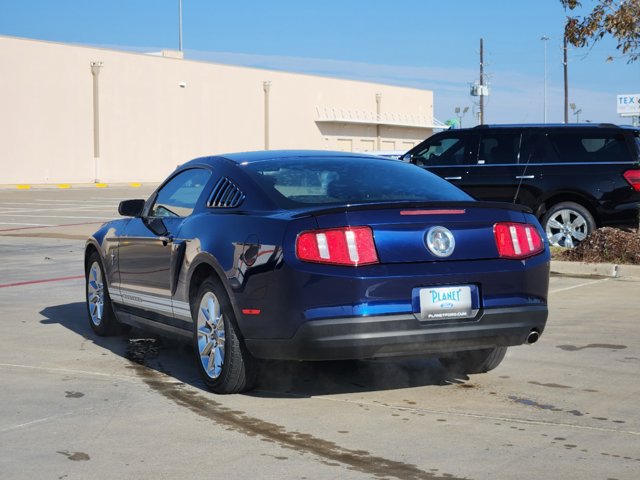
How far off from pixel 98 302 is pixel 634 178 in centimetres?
821

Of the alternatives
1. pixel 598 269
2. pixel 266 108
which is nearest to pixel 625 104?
pixel 266 108

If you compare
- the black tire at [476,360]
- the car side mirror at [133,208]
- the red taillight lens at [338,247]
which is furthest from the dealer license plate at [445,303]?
the car side mirror at [133,208]

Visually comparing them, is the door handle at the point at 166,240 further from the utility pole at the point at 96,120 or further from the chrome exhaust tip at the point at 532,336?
the utility pole at the point at 96,120

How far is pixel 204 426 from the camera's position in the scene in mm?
5930

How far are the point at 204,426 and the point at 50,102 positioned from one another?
51.3 meters

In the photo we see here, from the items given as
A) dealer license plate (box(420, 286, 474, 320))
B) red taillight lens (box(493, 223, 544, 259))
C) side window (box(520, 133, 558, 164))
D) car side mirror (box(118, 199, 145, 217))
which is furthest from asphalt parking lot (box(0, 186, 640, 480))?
side window (box(520, 133, 558, 164))

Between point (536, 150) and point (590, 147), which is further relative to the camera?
point (536, 150)

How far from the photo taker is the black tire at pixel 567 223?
1484 cm

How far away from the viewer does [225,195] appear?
7.13 metres

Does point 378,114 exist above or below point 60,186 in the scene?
above

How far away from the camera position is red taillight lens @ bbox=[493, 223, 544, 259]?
21.4ft

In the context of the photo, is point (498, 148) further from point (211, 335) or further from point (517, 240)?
point (211, 335)

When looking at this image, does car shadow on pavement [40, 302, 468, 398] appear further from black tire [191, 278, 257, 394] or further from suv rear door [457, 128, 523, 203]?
suv rear door [457, 128, 523, 203]

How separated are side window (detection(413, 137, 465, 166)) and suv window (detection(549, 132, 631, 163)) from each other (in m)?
1.41
